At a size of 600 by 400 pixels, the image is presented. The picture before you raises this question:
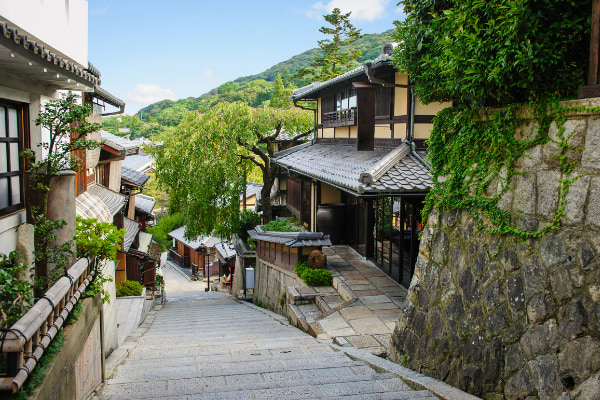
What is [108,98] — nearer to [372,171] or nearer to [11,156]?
[11,156]

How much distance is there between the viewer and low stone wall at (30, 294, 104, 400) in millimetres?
3797

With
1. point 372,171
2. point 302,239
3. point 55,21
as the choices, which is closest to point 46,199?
point 55,21

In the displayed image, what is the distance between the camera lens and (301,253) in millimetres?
13688

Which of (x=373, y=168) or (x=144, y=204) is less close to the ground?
(x=373, y=168)

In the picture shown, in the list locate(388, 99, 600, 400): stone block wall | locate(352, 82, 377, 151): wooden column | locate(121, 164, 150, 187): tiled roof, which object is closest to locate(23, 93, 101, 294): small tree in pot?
locate(388, 99, 600, 400): stone block wall

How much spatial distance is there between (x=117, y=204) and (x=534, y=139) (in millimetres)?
14736

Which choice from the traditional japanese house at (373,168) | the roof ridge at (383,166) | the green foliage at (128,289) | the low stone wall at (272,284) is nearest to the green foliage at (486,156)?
the roof ridge at (383,166)

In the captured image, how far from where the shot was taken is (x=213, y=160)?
17.7 metres

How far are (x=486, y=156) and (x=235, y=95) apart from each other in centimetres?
6894

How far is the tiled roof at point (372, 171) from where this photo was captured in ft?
32.7

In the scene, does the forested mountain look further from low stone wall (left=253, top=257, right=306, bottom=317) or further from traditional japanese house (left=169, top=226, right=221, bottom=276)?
low stone wall (left=253, top=257, right=306, bottom=317)

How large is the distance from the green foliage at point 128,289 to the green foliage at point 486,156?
1362 cm

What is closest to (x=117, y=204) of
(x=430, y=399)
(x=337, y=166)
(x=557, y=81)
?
(x=337, y=166)

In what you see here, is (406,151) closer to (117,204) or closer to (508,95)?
(508,95)
